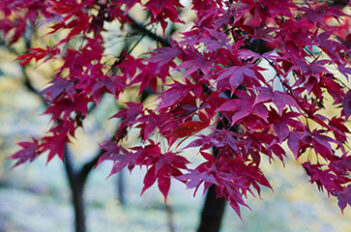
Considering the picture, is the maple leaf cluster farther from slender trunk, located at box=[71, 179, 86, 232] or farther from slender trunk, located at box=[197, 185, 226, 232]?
slender trunk, located at box=[71, 179, 86, 232]

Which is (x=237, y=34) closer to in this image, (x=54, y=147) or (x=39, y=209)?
(x=54, y=147)

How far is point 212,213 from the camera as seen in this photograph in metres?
1.93

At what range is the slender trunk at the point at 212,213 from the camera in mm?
1902

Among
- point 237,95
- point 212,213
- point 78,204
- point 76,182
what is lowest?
point 78,204

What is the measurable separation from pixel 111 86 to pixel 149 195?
19.9 feet

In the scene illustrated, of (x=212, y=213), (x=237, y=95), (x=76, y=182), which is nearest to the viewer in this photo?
(x=237, y=95)

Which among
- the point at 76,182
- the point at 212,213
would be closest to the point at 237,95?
the point at 212,213

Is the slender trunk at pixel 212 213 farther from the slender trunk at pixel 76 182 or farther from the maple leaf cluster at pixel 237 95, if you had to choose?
the slender trunk at pixel 76 182

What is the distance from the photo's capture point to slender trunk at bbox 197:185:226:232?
1902 millimetres

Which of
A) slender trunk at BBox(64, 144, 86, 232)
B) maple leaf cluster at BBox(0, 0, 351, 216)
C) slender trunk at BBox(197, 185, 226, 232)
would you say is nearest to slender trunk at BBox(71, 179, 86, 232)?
slender trunk at BBox(64, 144, 86, 232)

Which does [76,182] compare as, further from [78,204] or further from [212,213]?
[212,213]

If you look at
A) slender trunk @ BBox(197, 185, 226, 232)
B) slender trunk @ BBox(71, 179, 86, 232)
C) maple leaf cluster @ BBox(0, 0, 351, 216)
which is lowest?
slender trunk @ BBox(71, 179, 86, 232)

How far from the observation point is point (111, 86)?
118cm

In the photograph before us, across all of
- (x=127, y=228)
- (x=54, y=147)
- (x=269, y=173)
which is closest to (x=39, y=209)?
(x=127, y=228)
